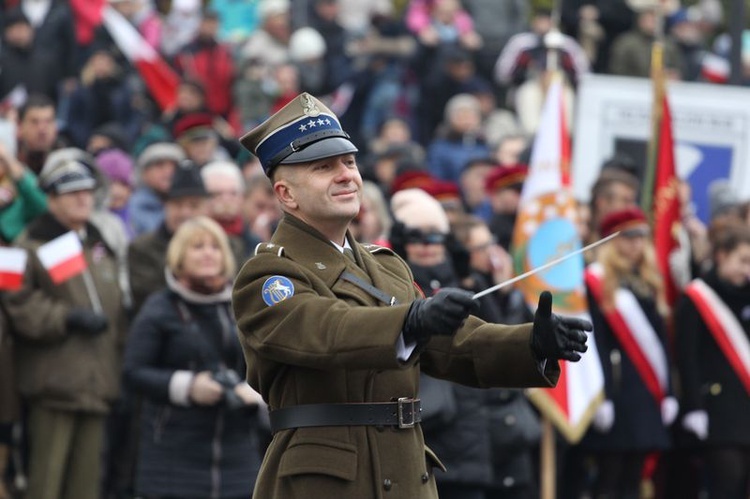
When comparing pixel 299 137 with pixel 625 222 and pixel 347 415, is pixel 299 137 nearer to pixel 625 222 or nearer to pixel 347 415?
pixel 347 415

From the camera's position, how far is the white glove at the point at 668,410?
11.5 meters

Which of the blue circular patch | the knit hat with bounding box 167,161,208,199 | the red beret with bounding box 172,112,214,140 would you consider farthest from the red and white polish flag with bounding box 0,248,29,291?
the red beret with bounding box 172,112,214,140

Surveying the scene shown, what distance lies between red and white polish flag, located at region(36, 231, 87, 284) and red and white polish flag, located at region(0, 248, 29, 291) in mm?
170

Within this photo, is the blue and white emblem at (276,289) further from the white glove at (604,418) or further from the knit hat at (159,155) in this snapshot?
the knit hat at (159,155)

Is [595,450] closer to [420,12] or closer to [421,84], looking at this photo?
[421,84]

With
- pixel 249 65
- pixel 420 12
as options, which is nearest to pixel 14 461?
pixel 249 65

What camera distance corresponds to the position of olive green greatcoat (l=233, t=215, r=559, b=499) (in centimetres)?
576

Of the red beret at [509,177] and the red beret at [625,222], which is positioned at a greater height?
the red beret at [509,177]

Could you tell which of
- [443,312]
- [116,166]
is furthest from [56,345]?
[443,312]

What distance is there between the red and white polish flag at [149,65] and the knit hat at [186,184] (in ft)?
19.0

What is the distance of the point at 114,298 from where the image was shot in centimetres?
1080

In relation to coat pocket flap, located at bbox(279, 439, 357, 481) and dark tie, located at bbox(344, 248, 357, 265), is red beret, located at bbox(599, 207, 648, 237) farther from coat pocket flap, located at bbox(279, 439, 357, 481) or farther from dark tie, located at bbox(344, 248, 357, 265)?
coat pocket flap, located at bbox(279, 439, 357, 481)

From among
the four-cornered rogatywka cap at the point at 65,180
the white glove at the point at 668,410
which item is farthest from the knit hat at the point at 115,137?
the white glove at the point at 668,410

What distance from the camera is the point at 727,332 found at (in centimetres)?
1155
